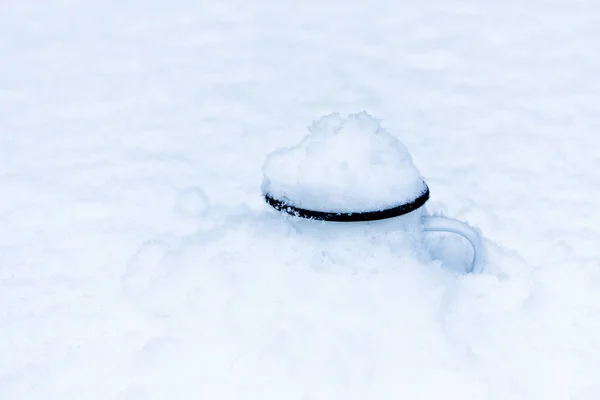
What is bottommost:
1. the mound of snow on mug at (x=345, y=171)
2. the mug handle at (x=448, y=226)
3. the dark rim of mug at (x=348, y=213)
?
the mug handle at (x=448, y=226)

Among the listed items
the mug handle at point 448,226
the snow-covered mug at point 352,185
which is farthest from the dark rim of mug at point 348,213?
the mug handle at point 448,226

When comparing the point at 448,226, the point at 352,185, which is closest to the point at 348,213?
the point at 352,185

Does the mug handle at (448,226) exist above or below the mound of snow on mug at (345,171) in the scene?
below

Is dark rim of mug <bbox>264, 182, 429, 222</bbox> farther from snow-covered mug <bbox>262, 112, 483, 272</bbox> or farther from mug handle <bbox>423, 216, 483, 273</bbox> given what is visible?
mug handle <bbox>423, 216, 483, 273</bbox>

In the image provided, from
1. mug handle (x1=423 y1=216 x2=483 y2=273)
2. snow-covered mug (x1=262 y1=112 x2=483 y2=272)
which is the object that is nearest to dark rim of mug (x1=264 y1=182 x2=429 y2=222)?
snow-covered mug (x1=262 y1=112 x2=483 y2=272)

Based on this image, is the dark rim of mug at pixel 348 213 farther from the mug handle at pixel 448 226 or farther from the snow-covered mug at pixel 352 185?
the mug handle at pixel 448 226

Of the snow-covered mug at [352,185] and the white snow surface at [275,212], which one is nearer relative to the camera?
the snow-covered mug at [352,185]

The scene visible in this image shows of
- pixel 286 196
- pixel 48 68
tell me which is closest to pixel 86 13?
pixel 48 68

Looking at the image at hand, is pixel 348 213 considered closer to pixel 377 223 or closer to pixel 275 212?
pixel 377 223
